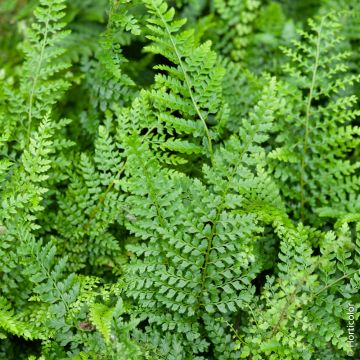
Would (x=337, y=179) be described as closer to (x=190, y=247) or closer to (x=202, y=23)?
(x=190, y=247)

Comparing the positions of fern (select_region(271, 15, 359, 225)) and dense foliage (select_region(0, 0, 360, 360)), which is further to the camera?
fern (select_region(271, 15, 359, 225))

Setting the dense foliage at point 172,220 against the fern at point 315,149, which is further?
the fern at point 315,149

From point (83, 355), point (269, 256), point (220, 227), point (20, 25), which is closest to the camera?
point (83, 355)

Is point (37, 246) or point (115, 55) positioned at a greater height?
point (115, 55)

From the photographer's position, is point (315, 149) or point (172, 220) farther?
point (315, 149)

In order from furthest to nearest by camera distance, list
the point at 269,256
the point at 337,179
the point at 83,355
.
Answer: the point at 337,179
the point at 269,256
the point at 83,355

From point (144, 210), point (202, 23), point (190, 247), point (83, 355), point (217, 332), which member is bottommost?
point (217, 332)

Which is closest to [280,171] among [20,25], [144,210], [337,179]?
[337,179]

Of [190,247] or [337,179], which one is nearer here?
[190,247]
